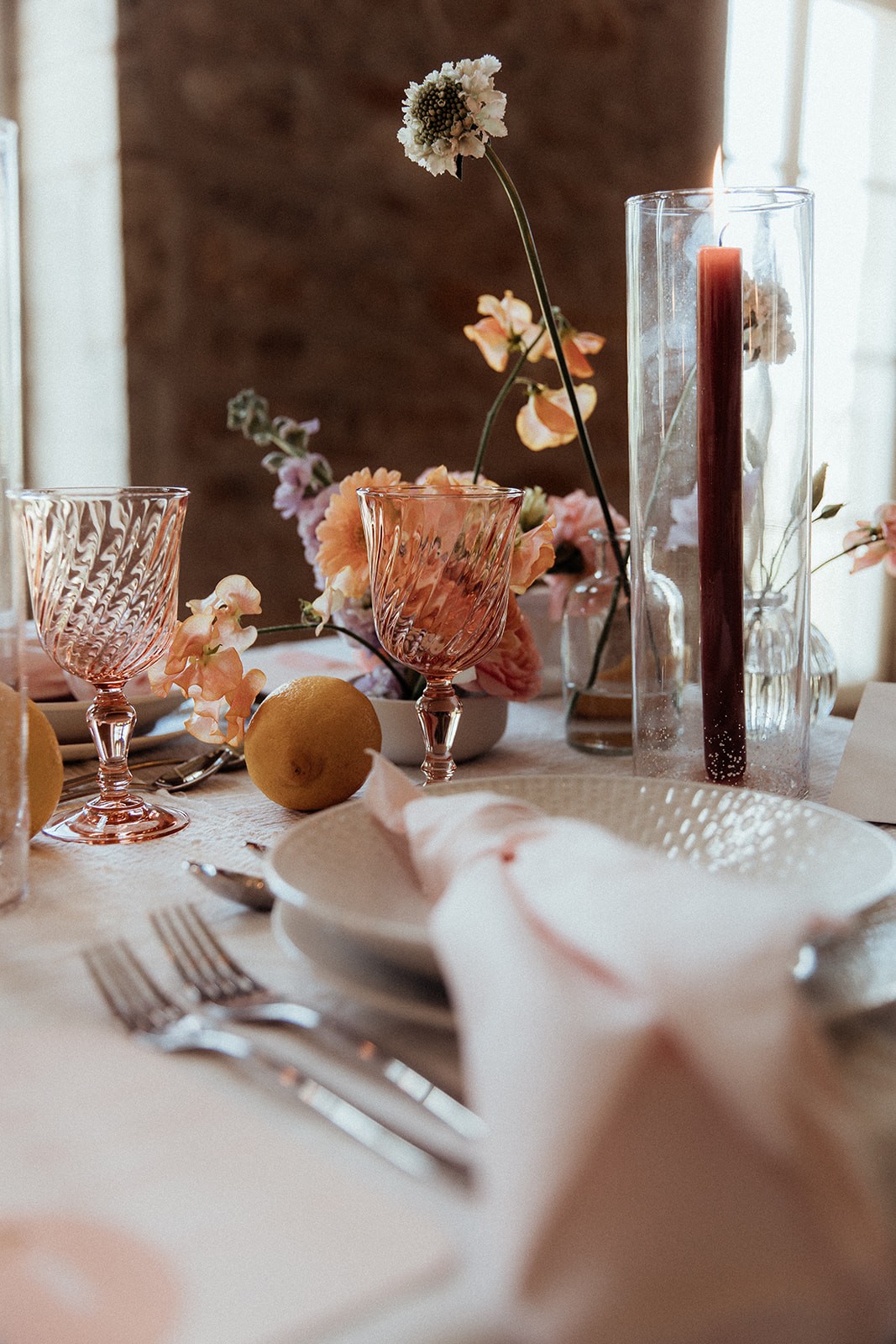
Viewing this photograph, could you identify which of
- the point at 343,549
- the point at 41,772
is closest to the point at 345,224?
the point at 343,549

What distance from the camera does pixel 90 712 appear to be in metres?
0.71

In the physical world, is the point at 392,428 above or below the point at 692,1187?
above

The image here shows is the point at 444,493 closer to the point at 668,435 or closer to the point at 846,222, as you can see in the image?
the point at 668,435

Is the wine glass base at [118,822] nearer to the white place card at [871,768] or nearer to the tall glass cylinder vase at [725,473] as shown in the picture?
the tall glass cylinder vase at [725,473]

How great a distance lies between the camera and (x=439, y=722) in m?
0.70

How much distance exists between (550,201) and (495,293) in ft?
1.22

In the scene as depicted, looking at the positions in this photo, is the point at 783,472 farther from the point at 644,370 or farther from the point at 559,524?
the point at 559,524

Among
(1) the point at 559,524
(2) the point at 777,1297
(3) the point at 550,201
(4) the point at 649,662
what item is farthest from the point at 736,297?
(3) the point at 550,201

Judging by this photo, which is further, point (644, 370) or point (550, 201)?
point (550, 201)

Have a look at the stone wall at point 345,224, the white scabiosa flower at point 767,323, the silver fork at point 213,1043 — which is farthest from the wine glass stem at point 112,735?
the stone wall at point 345,224

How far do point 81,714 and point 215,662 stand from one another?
17 cm

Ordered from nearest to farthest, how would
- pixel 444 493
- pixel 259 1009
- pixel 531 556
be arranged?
pixel 259 1009, pixel 444 493, pixel 531 556

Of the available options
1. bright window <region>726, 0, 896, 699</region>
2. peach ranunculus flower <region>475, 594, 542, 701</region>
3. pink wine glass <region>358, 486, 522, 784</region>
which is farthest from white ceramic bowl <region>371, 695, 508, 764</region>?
bright window <region>726, 0, 896, 699</region>

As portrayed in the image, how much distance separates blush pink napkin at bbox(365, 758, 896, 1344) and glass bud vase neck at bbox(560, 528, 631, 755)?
21.7 inches
